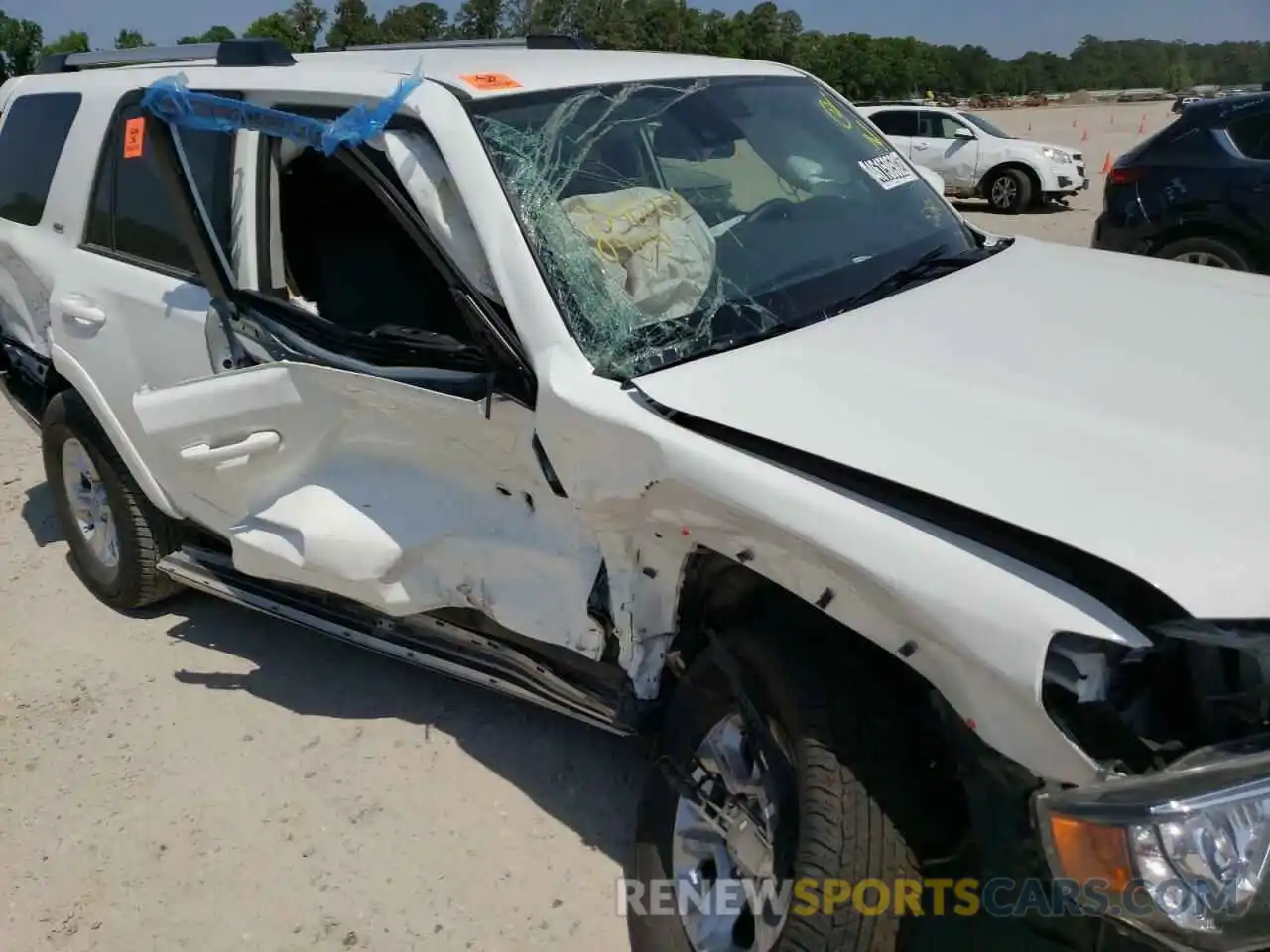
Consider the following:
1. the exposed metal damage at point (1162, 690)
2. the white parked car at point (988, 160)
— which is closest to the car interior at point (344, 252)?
the exposed metal damage at point (1162, 690)

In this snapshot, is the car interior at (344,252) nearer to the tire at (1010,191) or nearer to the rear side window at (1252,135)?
the rear side window at (1252,135)

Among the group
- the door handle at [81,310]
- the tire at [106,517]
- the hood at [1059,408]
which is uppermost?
the hood at [1059,408]

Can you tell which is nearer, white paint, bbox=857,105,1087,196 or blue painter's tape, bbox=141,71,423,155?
blue painter's tape, bbox=141,71,423,155

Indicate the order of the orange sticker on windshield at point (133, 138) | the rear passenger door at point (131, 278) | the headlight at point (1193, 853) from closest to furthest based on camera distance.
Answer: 1. the headlight at point (1193, 853)
2. the rear passenger door at point (131, 278)
3. the orange sticker on windshield at point (133, 138)

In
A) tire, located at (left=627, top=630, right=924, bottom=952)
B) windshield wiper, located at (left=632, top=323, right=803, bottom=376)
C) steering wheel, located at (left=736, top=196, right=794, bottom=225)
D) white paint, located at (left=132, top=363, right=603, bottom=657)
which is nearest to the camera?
tire, located at (left=627, top=630, right=924, bottom=952)

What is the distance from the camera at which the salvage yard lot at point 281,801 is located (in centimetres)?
295

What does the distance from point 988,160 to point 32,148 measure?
13727 mm

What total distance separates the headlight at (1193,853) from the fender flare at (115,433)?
329 centimetres

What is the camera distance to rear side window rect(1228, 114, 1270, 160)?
24.0 ft

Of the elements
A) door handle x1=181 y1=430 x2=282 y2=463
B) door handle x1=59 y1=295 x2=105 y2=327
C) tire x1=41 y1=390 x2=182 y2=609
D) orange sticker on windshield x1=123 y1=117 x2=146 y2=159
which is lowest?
tire x1=41 y1=390 x2=182 y2=609

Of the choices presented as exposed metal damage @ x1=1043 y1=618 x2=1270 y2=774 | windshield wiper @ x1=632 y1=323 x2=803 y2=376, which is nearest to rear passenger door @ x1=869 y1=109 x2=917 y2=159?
windshield wiper @ x1=632 y1=323 x2=803 y2=376

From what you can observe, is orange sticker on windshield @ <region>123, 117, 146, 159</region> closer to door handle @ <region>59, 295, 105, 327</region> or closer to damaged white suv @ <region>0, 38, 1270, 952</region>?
damaged white suv @ <region>0, 38, 1270, 952</region>

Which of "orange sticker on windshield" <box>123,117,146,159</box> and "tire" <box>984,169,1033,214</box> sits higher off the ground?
"orange sticker on windshield" <box>123,117,146,159</box>

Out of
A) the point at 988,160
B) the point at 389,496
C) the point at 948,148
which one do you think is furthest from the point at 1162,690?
the point at 948,148
